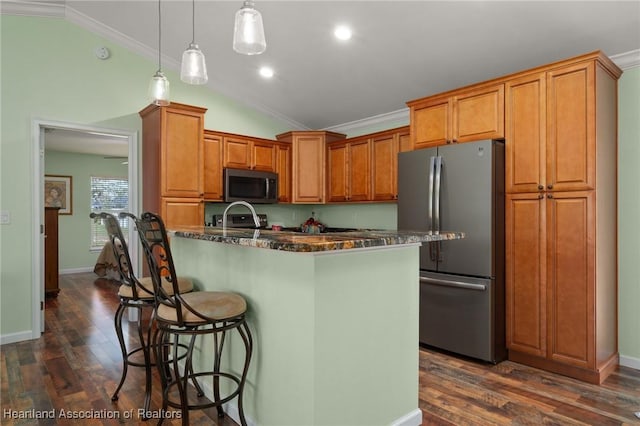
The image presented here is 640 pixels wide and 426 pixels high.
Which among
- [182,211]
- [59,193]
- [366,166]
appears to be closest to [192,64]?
[182,211]

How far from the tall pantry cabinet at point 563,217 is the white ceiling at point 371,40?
0.30 metres

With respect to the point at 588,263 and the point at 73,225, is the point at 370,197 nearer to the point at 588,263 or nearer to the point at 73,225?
the point at 588,263

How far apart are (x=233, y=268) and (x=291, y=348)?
64 centimetres

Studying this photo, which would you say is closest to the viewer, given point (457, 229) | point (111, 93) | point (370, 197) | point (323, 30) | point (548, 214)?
point (548, 214)

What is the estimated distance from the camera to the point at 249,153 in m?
4.84

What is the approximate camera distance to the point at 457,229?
3.15 m

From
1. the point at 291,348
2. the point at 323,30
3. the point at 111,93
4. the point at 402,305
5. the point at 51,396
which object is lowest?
the point at 51,396

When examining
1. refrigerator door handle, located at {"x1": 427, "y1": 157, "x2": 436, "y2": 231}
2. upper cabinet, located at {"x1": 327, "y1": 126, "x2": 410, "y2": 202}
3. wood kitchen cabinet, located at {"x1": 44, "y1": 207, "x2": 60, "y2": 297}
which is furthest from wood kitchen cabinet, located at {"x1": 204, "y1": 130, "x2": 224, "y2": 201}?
wood kitchen cabinet, located at {"x1": 44, "y1": 207, "x2": 60, "y2": 297}

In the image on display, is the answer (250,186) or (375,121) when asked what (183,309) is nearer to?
(250,186)

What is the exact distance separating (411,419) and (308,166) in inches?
141

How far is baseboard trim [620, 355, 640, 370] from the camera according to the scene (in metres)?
2.92

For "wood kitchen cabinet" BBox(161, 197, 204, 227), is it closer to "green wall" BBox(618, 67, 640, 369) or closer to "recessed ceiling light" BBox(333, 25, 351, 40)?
"recessed ceiling light" BBox(333, 25, 351, 40)

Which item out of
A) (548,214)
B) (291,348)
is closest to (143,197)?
(291,348)

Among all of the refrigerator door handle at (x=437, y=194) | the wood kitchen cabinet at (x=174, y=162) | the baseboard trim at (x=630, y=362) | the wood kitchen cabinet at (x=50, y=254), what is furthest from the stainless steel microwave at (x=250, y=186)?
the baseboard trim at (x=630, y=362)
